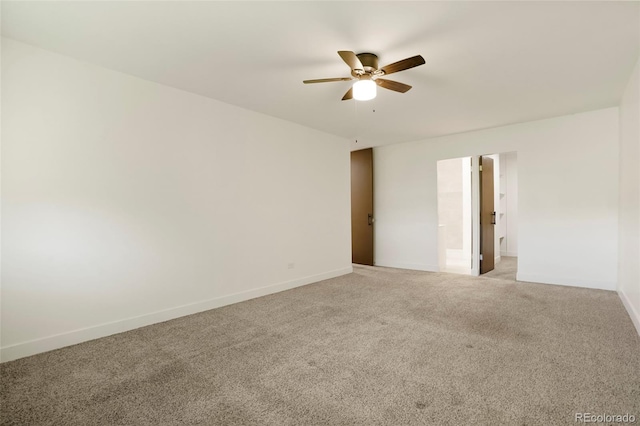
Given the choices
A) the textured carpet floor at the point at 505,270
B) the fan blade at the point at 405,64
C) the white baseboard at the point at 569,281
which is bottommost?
the textured carpet floor at the point at 505,270

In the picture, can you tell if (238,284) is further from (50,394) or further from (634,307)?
(634,307)

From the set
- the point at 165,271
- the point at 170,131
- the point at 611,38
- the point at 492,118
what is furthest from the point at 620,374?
the point at 170,131

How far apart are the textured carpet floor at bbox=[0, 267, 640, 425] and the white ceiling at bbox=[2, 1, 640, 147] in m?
2.62

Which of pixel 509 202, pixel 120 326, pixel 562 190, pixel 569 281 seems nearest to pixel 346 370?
pixel 120 326

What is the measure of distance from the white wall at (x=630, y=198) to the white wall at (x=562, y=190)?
30cm

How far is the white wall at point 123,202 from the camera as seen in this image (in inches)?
103

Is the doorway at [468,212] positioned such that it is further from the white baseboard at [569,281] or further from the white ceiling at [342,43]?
the white ceiling at [342,43]

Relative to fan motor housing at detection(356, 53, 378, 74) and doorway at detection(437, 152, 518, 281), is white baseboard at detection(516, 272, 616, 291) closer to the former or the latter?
doorway at detection(437, 152, 518, 281)

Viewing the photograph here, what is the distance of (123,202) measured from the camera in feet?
10.4

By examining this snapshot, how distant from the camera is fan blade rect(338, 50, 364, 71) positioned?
7.87 ft

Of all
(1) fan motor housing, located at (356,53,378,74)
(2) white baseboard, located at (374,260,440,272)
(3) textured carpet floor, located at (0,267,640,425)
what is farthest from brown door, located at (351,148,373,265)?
(1) fan motor housing, located at (356,53,378,74)

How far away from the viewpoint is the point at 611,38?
8.52 ft

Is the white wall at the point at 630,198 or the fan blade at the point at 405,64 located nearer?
the fan blade at the point at 405,64

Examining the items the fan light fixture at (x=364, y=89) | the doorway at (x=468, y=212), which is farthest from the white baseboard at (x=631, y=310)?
the fan light fixture at (x=364, y=89)
